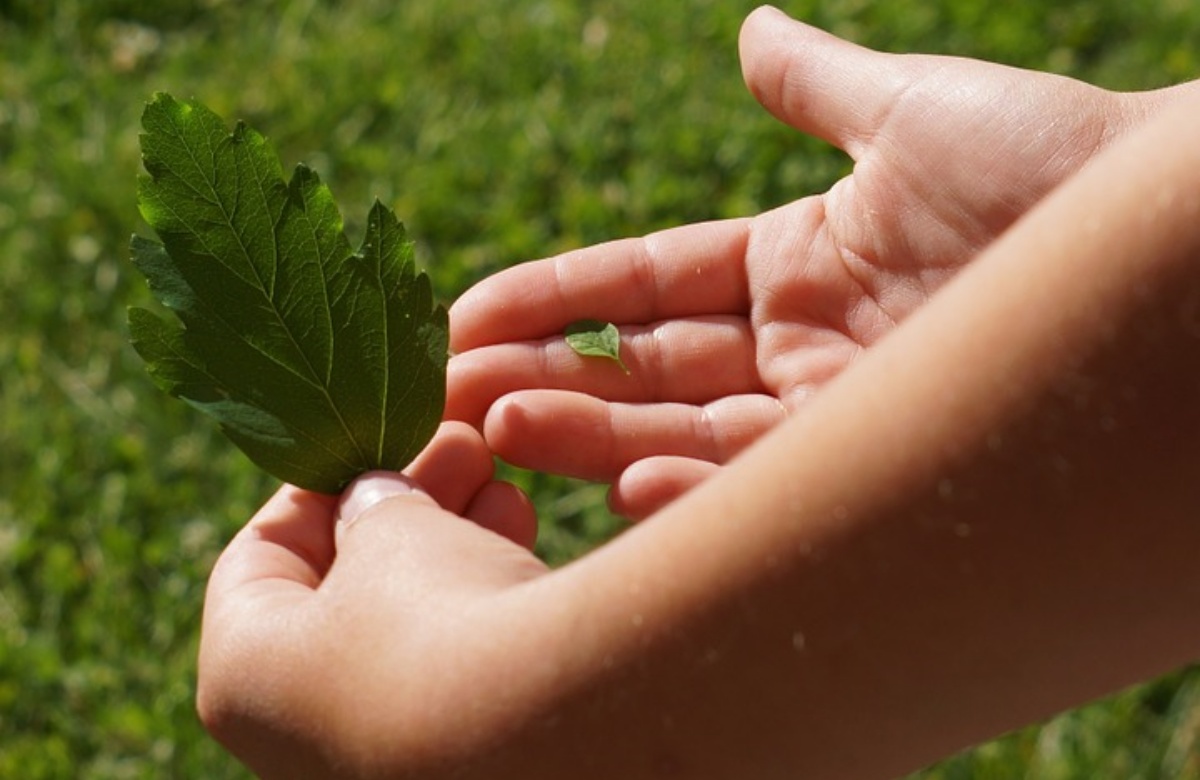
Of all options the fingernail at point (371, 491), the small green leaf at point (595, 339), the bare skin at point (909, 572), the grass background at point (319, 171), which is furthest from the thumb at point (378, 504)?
the grass background at point (319, 171)

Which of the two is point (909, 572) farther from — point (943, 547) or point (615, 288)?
point (615, 288)

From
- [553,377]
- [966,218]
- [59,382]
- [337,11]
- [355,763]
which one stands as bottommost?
[355,763]

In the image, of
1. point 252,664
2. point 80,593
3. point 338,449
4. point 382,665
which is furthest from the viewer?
point 80,593

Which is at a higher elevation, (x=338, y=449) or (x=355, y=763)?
(x=338, y=449)

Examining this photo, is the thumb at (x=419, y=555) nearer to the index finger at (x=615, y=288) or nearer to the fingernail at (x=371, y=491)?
the fingernail at (x=371, y=491)

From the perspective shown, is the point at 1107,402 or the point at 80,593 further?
the point at 80,593

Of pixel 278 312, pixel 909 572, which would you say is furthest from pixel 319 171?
pixel 909 572

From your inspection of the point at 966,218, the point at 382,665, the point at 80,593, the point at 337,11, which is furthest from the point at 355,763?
the point at 337,11

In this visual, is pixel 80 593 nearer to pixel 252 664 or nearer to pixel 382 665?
pixel 252 664
